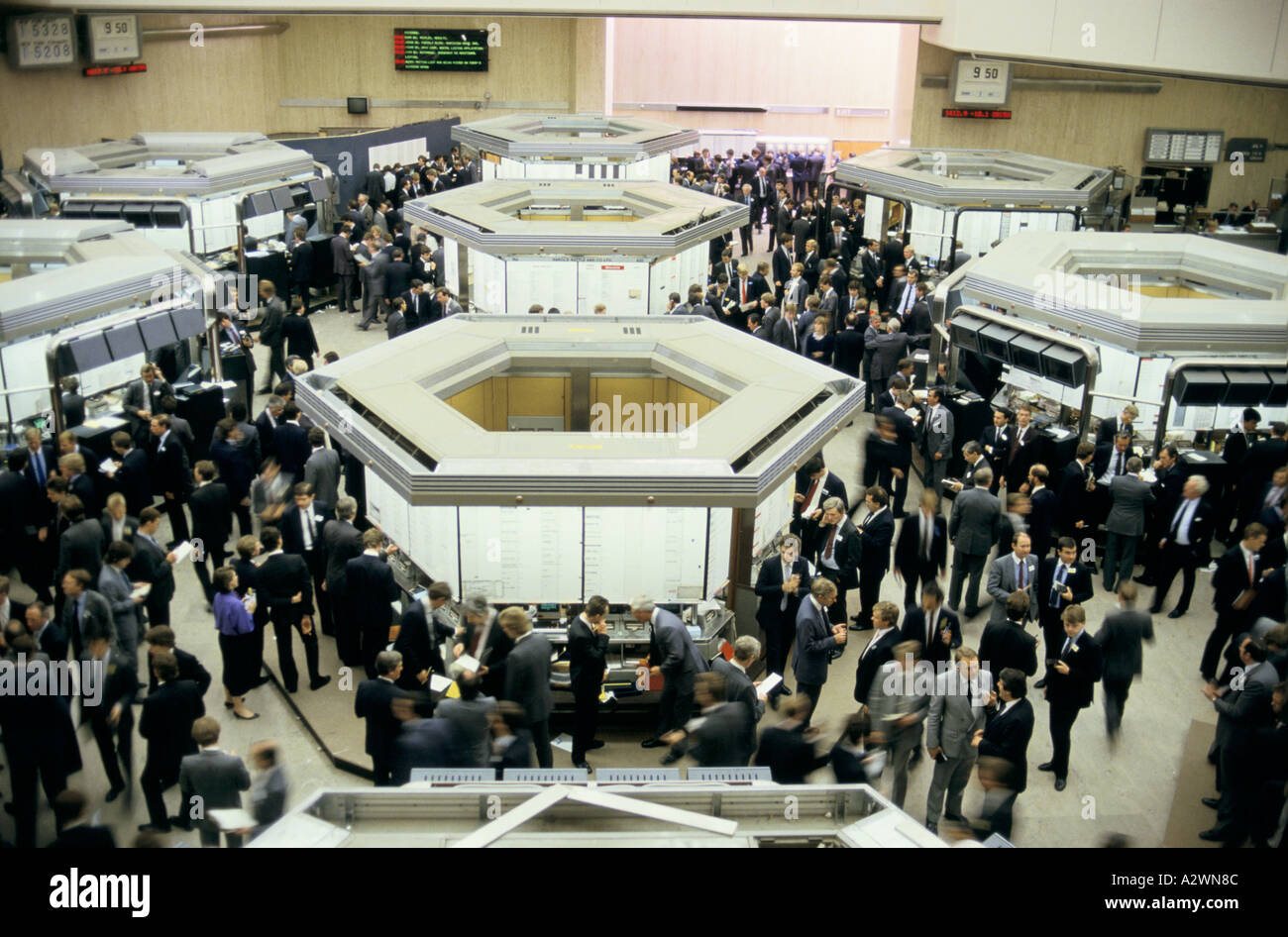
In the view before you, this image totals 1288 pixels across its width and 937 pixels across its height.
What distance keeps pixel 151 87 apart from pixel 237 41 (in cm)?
273

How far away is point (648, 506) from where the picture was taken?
7246 millimetres

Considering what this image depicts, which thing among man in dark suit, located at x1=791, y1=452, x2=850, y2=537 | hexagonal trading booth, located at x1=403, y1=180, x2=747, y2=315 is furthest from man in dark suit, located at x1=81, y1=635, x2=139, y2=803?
hexagonal trading booth, located at x1=403, y1=180, x2=747, y2=315

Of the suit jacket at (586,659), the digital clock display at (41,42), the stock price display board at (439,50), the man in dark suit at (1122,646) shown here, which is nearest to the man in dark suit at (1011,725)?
the man in dark suit at (1122,646)

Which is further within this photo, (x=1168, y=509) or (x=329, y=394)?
(x=1168, y=509)

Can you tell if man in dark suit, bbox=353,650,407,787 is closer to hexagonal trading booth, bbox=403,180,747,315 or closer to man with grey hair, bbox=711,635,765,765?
man with grey hair, bbox=711,635,765,765

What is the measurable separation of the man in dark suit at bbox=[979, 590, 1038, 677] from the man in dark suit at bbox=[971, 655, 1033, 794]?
64 cm

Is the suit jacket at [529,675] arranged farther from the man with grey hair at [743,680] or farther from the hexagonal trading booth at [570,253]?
the hexagonal trading booth at [570,253]

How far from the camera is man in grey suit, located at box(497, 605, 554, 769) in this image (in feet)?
21.2

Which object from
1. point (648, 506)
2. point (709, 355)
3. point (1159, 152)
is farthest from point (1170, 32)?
point (648, 506)

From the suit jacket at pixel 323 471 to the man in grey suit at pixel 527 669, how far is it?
2564 millimetres

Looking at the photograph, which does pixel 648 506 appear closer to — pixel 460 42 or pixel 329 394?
pixel 329 394

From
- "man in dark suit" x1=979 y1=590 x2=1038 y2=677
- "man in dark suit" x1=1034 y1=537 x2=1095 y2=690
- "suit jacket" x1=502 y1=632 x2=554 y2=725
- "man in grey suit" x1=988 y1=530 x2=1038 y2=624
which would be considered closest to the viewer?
"suit jacket" x1=502 y1=632 x2=554 y2=725

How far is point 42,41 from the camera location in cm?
1714
